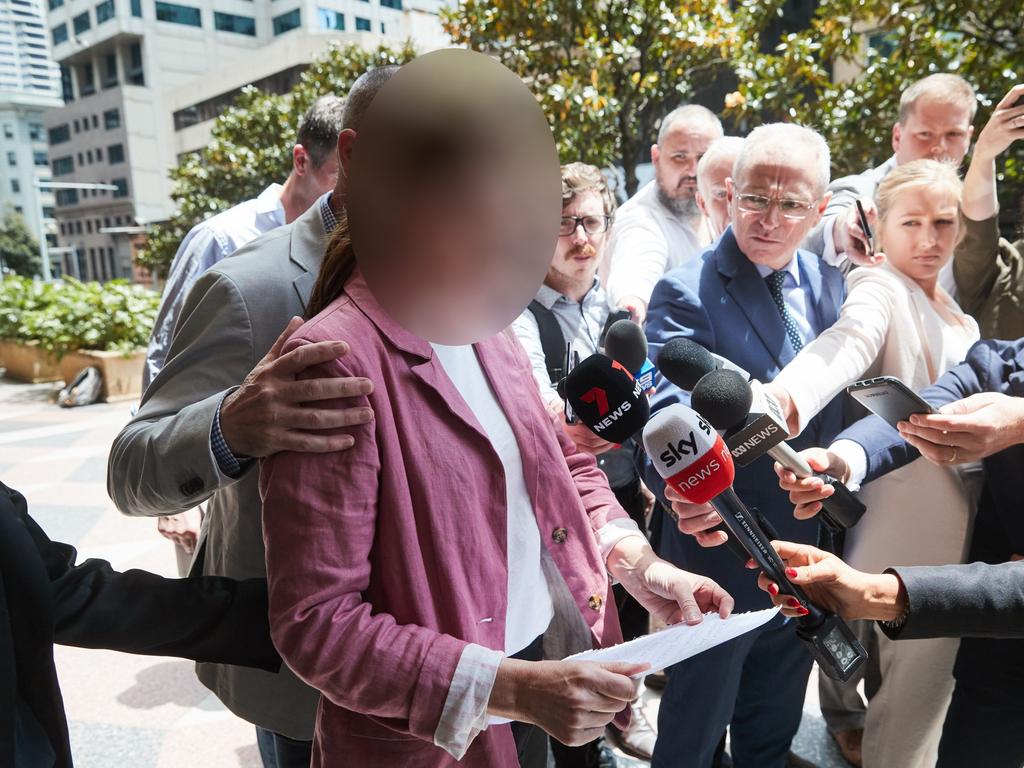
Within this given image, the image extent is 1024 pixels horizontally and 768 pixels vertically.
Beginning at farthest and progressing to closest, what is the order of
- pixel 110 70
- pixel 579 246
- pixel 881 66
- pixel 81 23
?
pixel 110 70
pixel 81 23
pixel 881 66
pixel 579 246

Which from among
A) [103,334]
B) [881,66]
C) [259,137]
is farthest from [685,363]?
[259,137]

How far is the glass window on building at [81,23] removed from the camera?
43500 millimetres

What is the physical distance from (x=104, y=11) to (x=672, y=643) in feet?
170

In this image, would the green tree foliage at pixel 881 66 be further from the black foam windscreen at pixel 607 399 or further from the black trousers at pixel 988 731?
the black foam windscreen at pixel 607 399

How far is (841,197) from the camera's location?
2.90 metres

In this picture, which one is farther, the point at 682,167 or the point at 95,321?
the point at 95,321

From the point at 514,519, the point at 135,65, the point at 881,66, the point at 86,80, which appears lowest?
the point at 514,519

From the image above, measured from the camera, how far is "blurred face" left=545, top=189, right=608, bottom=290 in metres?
2.68

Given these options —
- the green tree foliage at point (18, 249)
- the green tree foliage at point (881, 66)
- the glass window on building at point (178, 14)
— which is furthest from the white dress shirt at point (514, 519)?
the green tree foliage at point (18, 249)

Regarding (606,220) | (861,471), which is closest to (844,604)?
(861,471)

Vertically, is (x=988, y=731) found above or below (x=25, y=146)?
below

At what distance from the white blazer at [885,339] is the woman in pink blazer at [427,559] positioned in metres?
0.84

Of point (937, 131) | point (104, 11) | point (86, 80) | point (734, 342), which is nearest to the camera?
point (734, 342)

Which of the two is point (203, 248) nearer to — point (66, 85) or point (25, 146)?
point (66, 85)
